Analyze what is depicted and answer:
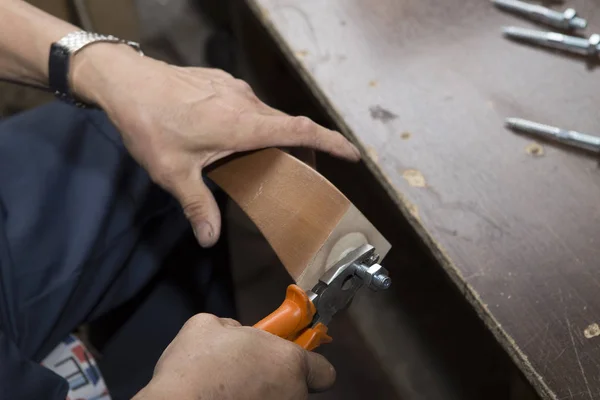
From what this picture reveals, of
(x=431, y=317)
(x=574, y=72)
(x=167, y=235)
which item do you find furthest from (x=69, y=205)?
(x=431, y=317)

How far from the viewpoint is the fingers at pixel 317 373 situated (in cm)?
49

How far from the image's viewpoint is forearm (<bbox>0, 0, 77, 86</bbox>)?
2.13 feet

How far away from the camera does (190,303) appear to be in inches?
30.3

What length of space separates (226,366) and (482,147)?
0.36 metres

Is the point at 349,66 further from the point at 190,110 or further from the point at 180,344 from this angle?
the point at 180,344

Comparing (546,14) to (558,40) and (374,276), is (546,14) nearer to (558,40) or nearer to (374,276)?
(558,40)

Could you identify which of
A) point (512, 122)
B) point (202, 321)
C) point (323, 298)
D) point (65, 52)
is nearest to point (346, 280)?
point (323, 298)

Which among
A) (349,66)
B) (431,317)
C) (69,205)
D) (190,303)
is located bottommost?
(431,317)

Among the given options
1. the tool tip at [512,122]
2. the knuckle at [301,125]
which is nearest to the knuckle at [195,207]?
the knuckle at [301,125]

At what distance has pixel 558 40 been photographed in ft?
2.33

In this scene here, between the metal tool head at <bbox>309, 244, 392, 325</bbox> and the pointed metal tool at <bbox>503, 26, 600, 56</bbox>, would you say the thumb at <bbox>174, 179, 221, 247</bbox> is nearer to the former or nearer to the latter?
the metal tool head at <bbox>309, 244, 392, 325</bbox>

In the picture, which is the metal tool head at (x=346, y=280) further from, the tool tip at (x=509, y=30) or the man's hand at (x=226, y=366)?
the tool tip at (x=509, y=30)

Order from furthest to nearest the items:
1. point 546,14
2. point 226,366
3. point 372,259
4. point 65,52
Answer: point 546,14, point 65,52, point 372,259, point 226,366

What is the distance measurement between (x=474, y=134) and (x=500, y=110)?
0.05 metres
